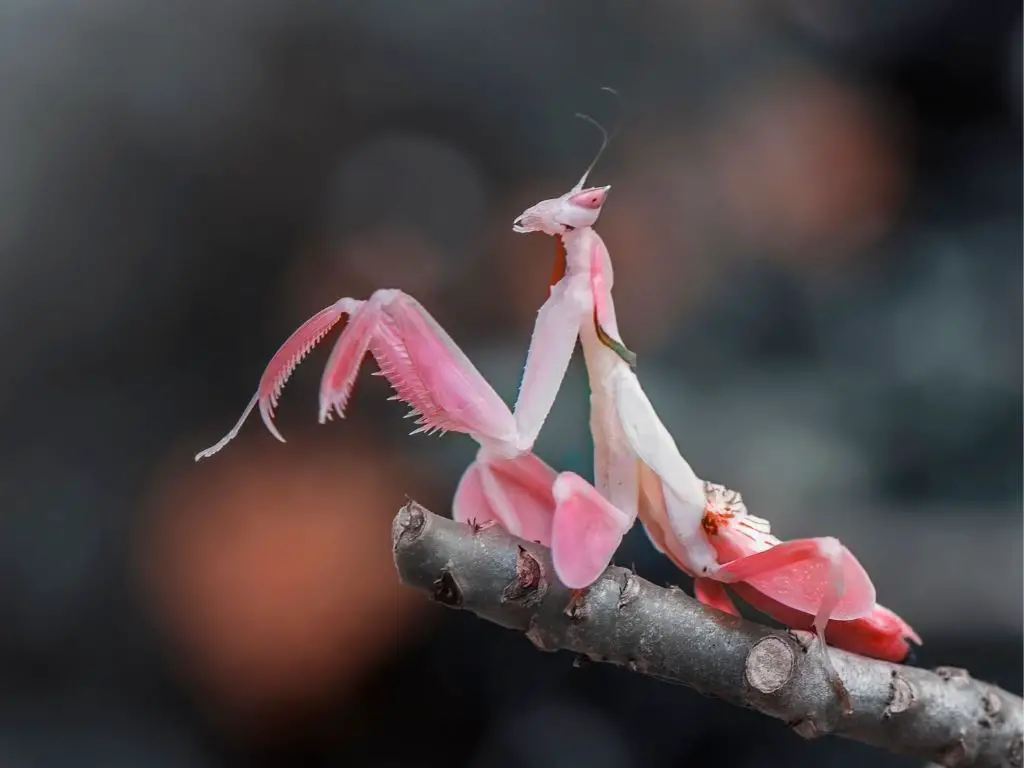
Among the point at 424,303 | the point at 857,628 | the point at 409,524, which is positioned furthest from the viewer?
the point at 424,303

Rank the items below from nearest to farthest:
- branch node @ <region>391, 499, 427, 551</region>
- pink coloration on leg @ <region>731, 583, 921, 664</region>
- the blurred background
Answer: branch node @ <region>391, 499, 427, 551</region> → pink coloration on leg @ <region>731, 583, 921, 664</region> → the blurred background

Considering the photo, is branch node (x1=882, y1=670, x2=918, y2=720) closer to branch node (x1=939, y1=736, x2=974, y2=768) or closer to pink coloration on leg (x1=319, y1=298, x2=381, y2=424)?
branch node (x1=939, y1=736, x2=974, y2=768)

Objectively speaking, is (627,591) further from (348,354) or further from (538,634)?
(348,354)

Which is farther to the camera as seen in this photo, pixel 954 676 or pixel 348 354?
pixel 954 676

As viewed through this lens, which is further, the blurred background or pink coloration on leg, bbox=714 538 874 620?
the blurred background

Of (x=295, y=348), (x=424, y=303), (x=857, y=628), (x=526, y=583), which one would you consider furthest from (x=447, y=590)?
(x=424, y=303)

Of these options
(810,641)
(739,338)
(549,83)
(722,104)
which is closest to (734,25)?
(722,104)

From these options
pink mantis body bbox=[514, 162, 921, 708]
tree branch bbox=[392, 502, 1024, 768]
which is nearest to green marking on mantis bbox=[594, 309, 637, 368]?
pink mantis body bbox=[514, 162, 921, 708]

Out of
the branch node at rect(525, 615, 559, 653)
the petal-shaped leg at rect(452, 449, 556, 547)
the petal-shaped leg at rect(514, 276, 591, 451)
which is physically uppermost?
the petal-shaped leg at rect(514, 276, 591, 451)
